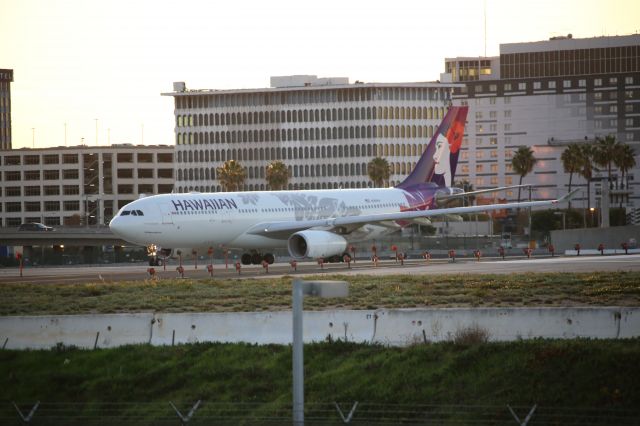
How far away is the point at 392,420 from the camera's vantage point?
2217 centimetres

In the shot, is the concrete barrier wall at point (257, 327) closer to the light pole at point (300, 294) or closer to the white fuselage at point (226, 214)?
the light pole at point (300, 294)

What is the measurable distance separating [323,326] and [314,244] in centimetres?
3230

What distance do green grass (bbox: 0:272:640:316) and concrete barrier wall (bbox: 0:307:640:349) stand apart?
330 centimetres

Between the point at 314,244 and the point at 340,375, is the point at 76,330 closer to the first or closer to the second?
the point at 340,375

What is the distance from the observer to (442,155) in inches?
3071

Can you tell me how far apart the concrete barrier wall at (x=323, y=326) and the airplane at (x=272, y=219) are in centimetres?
2845

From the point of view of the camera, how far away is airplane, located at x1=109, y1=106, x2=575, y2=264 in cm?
5978

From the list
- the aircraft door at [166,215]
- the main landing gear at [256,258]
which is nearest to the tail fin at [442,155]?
the main landing gear at [256,258]

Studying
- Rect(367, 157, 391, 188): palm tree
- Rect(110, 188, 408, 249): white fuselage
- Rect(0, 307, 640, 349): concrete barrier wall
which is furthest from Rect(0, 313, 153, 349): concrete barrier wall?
Rect(367, 157, 391, 188): palm tree

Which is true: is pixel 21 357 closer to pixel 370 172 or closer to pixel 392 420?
pixel 392 420

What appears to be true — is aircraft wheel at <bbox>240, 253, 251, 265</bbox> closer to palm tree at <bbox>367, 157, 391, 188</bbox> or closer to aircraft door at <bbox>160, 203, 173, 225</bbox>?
aircraft door at <bbox>160, 203, 173, 225</bbox>

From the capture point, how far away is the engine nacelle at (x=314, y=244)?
6078cm

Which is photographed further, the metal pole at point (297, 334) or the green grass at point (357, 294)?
the green grass at point (357, 294)

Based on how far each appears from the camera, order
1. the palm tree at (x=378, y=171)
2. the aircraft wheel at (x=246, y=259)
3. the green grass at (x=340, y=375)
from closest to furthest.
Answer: the green grass at (x=340, y=375) → the aircraft wheel at (x=246, y=259) → the palm tree at (x=378, y=171)
